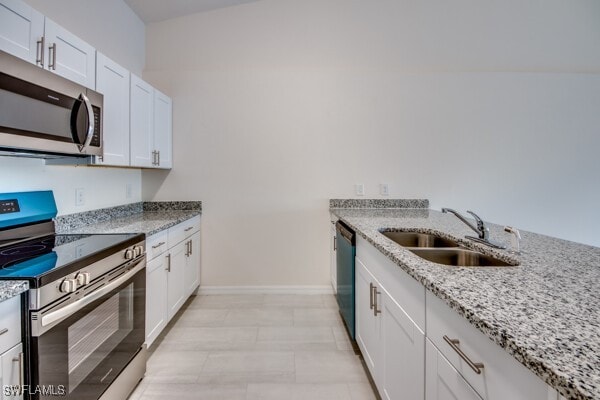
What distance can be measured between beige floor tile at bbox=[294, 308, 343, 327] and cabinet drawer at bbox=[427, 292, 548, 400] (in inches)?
68.9

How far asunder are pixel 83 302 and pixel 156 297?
2.91 ft

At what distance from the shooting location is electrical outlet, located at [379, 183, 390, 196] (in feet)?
10.8

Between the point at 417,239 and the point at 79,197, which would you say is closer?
the point at 417,239

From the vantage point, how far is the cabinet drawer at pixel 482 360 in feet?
1.96

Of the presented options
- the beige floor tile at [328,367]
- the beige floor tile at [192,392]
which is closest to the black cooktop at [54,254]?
the beige floor tile at [192,392]

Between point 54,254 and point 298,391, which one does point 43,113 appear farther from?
point 298,391

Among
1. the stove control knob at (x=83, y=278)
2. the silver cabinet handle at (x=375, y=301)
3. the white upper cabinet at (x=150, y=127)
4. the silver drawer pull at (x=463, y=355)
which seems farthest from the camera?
the white upper cabinet at (x=150, y=127)

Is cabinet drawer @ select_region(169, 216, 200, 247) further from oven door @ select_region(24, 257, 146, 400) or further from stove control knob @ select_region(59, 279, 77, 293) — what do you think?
stove control knob @ select_region(59, 279, 77, 293)

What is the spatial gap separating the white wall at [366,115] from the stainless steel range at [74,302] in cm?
153

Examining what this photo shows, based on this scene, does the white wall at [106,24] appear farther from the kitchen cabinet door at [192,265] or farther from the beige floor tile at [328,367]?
the beige floor tile at [328,367]

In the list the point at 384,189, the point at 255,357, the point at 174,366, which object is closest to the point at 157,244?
the point at 174,366

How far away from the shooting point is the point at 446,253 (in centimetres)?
166

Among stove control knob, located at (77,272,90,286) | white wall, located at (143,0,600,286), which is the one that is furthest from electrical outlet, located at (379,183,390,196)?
stove control knob, located at (77,272,90,286)

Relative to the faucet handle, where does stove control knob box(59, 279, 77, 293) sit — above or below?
below
